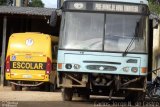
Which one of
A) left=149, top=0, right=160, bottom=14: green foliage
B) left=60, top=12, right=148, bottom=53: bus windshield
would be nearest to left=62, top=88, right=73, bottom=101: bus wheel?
left=60, top=12, right=148, bottom=53: bus windshield

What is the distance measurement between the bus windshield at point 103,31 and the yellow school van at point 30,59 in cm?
670

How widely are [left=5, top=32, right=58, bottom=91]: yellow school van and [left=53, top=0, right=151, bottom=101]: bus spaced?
6563 mm

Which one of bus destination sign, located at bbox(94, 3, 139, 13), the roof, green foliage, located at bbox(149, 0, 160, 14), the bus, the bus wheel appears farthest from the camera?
green foliage, located at bbox(149, 0, 160, 14)

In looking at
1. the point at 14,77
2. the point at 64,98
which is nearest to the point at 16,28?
the point at 14,77

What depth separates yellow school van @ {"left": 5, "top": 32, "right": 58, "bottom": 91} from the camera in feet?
74.0

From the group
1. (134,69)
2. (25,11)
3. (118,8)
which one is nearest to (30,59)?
(25,11)

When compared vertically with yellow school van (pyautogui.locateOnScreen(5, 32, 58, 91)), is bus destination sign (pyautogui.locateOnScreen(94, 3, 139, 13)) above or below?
above

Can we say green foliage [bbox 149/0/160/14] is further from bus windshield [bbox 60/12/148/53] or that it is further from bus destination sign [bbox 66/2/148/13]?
bus windshield [bbox 60/12/148/53]

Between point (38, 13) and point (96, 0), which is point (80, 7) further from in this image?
point (38, 13)

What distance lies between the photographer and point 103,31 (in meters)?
15.8

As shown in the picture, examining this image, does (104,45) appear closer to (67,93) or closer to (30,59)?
(67,93)

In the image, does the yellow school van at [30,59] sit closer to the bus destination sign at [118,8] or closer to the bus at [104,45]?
the bus at [104,45]

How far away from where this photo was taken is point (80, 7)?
16.0 m

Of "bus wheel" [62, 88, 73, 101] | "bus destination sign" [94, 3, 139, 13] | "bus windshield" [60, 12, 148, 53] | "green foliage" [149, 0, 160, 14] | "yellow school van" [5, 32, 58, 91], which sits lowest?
"bus wheel" [62, 88, 73, 101]
